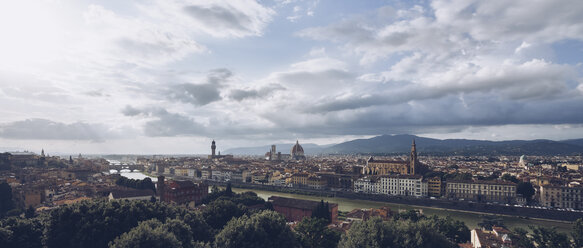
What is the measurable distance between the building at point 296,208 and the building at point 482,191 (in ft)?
94.2

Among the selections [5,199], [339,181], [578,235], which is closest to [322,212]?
[578,235]

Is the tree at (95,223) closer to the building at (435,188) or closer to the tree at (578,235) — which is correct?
the tree at (578,235)

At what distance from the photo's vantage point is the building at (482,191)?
5241 centimetres

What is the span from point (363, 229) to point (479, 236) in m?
9.92

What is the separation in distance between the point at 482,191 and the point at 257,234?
4796 cm

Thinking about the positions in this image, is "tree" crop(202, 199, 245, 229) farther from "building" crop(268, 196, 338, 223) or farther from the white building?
the white building

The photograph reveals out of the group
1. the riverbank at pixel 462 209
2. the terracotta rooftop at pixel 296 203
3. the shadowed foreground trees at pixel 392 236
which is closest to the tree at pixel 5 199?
the terracotta rooftop at pixel 296 203

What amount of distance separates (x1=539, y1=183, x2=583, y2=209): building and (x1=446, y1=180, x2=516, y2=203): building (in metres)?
3.97

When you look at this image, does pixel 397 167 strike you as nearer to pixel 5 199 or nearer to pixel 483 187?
pixel 483 187

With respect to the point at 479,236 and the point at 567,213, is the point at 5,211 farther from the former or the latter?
the point at 567,213

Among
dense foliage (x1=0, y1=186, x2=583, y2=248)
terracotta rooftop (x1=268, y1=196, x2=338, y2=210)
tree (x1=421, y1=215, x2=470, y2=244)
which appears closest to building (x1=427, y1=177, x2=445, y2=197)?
terracotta rooftop (x1=268, y1=196, x2=338, y2=210)

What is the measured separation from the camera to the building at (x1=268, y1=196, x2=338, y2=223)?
37.2 meters

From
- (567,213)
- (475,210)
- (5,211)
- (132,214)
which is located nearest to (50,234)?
(132,214)

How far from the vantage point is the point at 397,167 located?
280 feet
